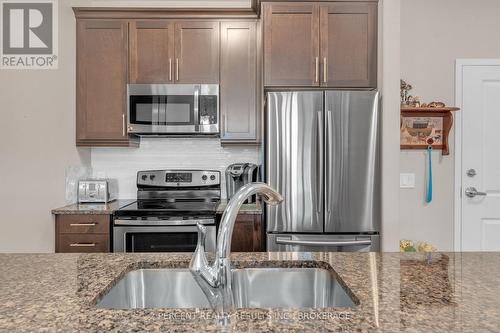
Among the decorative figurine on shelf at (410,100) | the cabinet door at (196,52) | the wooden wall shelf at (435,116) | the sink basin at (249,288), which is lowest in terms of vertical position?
the sink basin at (249,288)

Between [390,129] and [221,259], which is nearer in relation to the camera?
[221,259]

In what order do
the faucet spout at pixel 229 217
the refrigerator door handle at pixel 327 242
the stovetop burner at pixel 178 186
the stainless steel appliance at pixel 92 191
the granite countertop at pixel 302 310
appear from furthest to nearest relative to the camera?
the stovetop burner at pixel 178 186 → the stainless steel appliance at pixel 92 191 → the refrigerator door handle at pixel 327 242 → the faucet spout at pixel 229 217 → the granite countertop at pixel 302 310

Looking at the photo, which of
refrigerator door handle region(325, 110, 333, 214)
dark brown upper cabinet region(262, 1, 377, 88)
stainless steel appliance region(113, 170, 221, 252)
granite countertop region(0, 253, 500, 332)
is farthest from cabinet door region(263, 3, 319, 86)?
granite countertop region(0, 253, 500, 332)

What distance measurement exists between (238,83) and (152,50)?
731 mm

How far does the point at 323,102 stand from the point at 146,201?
1.64 m

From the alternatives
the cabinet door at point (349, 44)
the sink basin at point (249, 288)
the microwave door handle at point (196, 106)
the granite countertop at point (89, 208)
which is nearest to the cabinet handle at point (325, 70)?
the cabinet door at point (349, 44)

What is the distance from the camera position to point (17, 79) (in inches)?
108

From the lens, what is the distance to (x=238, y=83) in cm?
325

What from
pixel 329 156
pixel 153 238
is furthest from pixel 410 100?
pixel 153 238

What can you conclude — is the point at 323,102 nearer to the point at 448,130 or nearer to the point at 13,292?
the point at 448,130

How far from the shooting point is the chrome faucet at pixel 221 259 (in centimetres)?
97

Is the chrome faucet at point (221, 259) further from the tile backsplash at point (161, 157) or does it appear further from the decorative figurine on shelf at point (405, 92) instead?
the decorative figurine on shelf at point (405, 92)

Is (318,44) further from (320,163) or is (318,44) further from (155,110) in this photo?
(155,110)

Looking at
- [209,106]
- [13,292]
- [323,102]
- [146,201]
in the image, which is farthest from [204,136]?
[13,292]
